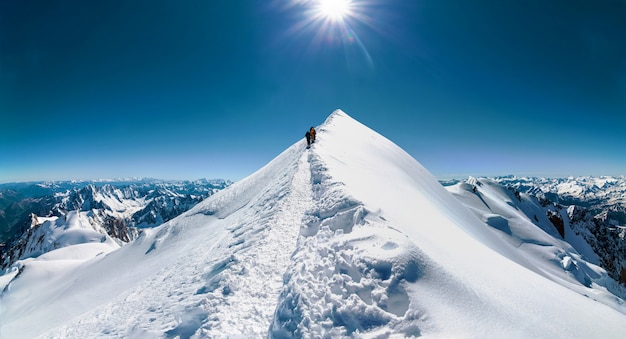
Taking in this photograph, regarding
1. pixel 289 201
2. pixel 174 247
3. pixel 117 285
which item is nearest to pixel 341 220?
pixel 289 201

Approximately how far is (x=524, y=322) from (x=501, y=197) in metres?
121

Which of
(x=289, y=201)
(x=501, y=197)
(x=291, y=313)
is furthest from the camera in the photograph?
(x=501, y=197)

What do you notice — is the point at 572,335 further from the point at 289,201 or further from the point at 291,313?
the point at 289,201

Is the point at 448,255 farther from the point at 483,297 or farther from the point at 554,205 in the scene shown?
the point at 554,205

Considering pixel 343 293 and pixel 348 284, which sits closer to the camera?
pixel 343 293

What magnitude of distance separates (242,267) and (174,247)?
15.2 m

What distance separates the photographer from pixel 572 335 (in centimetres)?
585

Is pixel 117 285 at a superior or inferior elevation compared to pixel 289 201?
inferior

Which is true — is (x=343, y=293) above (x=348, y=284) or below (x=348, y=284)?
below

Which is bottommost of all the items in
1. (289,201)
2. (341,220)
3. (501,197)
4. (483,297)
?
(483,297)

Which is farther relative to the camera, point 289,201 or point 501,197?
point 501,197

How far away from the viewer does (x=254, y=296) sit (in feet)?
25.2

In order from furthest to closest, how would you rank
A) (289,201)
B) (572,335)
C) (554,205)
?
(554,205), (289,201), (572,335)

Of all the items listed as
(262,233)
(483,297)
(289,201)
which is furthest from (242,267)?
(483,297)
